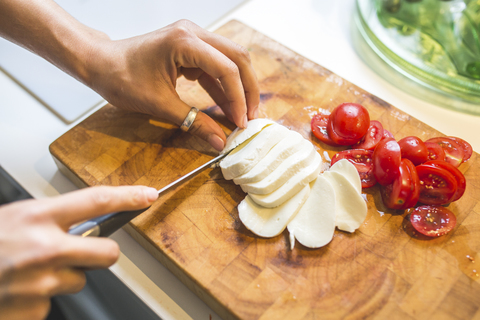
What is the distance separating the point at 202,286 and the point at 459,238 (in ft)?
4.34

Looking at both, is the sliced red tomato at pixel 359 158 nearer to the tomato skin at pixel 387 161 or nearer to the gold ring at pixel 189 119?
the tomato skin at pixel 387 161

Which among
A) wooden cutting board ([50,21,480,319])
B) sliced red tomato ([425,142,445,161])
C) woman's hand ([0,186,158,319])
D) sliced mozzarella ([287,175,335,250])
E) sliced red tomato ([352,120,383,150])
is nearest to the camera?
woman's hand ([0,186,158,319])

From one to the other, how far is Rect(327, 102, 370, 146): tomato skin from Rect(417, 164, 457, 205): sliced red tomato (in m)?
0.37

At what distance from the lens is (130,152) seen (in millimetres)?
2068

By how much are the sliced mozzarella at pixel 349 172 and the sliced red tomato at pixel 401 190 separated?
0.53 feet

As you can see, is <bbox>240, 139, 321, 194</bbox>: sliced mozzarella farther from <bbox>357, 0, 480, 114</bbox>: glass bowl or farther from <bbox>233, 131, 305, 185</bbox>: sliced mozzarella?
<bbox>357, 0, 480, 114</bbox>: glass bowl

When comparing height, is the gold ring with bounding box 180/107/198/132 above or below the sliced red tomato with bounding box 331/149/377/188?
above

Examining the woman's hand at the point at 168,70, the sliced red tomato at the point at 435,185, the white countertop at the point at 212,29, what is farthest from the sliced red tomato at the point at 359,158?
the white countertop at the point at 212,29

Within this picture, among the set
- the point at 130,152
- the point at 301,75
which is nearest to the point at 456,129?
the point at 301,75

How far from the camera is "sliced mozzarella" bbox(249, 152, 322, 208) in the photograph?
1.76 metres

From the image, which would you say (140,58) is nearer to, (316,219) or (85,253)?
(85,253)

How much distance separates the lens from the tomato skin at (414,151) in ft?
6.18

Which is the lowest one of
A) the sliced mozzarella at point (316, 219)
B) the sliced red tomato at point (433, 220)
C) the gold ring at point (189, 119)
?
the sliced red tomato at point (433, 220)

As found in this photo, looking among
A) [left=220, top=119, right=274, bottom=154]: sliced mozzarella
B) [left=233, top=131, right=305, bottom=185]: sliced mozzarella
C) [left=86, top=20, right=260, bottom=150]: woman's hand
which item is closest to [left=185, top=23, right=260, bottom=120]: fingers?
[left=86, top=20, right=260, bottom=150]: woman's hand
